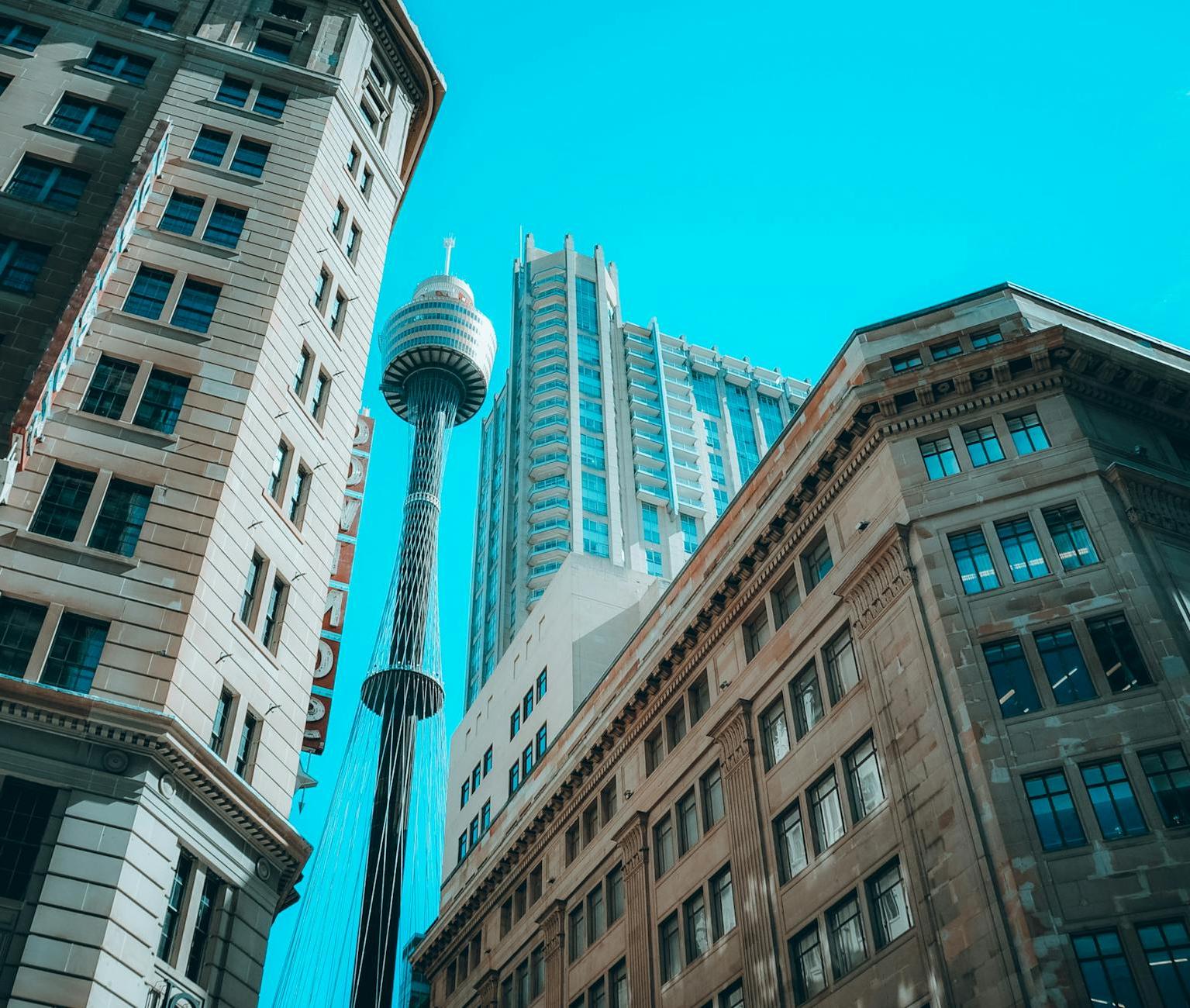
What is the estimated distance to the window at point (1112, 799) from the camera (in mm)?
27969

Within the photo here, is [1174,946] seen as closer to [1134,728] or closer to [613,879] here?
[1134,728]

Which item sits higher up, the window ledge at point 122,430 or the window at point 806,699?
the window ledge at point 122,430

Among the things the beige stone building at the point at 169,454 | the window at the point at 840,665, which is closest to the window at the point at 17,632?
the beige stone building at the point at 169,454

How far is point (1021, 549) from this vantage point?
3444 centimetres

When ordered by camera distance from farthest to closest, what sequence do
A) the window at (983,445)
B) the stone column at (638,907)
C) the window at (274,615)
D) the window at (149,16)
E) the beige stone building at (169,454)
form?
the window at (149,16), the stone column at (638,907), the window at (983,445), the window at (274,615), the beige stone building at (169,454)

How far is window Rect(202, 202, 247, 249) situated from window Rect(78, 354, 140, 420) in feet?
23.3

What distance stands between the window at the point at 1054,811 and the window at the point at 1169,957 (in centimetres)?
248

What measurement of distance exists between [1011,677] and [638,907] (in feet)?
64.3

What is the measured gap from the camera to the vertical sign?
40125mm

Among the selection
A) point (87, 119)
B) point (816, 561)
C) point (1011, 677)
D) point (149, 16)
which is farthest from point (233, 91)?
point (1011, 677)

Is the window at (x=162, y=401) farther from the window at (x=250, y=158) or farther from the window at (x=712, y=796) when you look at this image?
the window at (x=712, y=796)

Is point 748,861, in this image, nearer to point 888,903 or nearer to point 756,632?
point 888,903

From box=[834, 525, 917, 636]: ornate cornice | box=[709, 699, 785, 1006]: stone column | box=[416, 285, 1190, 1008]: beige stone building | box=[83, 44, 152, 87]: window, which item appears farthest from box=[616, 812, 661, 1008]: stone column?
box=[83, 44, 152, 87]: window

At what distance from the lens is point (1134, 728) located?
29.5 metres
